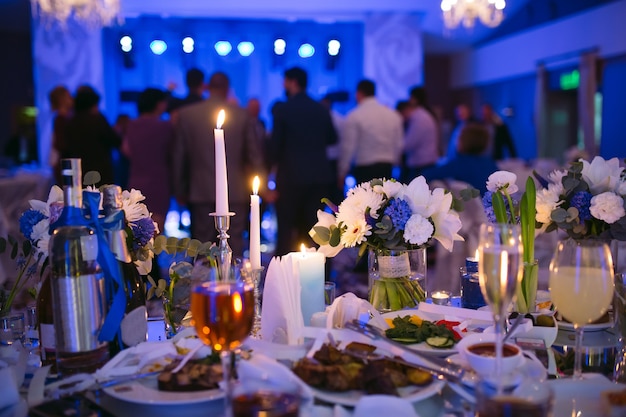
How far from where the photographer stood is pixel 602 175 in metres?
1.51

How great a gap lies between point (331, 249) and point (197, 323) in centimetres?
58

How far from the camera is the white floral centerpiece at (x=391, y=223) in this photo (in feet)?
4.70

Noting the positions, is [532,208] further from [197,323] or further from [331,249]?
[197,323]

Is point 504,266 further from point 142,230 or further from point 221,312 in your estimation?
point 142,230

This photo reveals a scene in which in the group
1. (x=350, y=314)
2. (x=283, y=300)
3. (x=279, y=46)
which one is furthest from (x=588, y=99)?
(x=283, y=300)

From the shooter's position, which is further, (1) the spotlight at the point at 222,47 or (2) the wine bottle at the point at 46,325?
(1) the spotlight at the point at 222,47

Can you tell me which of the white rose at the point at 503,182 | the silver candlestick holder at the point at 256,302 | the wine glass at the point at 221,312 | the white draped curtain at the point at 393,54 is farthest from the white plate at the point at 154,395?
the white draped curtain at the point at 393,54

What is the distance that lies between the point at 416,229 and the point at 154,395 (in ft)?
2.23

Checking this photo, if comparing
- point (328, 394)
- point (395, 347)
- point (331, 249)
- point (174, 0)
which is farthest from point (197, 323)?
point (174, 0)

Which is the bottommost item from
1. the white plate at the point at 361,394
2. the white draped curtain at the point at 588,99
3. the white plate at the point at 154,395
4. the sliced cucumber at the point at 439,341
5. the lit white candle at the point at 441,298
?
the white plate at the point at 361,394

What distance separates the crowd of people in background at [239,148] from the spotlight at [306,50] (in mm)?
6161

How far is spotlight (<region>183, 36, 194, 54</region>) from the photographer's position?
1091 centimetres

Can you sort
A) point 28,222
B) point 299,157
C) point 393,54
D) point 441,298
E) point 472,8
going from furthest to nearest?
point 393,54
point 472,8
point 299,157
point 441,298
point 28,222

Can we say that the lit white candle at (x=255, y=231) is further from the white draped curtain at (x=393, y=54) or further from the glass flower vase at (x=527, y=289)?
the white draped curtain at (x=393, y=54)
